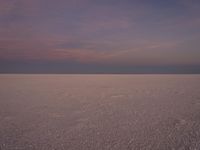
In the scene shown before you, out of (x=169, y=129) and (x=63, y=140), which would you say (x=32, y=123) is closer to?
(x=63, y=140)

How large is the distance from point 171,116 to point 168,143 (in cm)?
496

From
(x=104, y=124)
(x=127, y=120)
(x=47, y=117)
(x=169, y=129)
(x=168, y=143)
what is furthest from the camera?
(x=47, y=117)

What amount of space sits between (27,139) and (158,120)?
706cm

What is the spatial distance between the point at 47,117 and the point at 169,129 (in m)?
7.04

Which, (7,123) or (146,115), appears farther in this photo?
(146,115)

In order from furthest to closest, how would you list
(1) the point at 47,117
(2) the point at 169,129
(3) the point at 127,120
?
(1) the point at 47,117, (3) the point at 127,120, (2) the point at 169,129

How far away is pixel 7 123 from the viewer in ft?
36.0

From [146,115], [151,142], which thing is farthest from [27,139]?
[146,115]

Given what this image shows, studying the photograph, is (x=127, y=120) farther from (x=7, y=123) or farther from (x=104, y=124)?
(x=7, y=123)

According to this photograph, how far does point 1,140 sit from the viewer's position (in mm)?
8258

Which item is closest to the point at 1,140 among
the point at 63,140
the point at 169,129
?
the point at 63,140

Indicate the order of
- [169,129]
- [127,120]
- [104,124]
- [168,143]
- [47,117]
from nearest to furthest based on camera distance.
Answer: [168,143], [169,129], [104,124], [127,120], [47,117]

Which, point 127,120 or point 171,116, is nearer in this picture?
point 127,120

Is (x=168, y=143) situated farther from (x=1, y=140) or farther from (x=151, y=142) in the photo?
(x=1, y=140)
